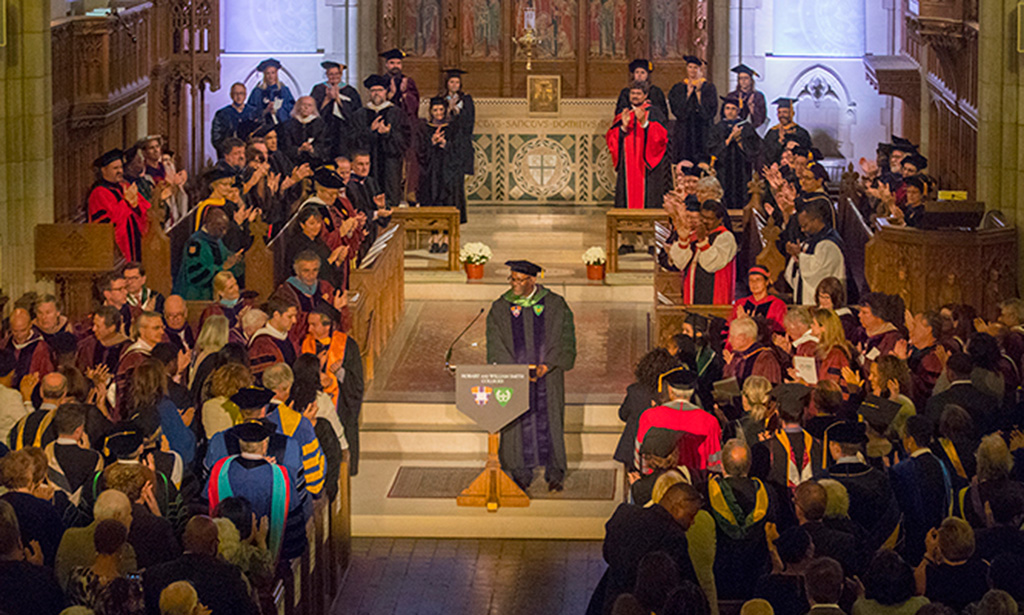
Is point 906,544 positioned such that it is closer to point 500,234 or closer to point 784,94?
point 500,234

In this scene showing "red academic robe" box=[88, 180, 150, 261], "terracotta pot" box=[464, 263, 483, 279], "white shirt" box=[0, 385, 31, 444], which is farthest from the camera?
"terracotta pot" box=[464, 263, 483, 279]

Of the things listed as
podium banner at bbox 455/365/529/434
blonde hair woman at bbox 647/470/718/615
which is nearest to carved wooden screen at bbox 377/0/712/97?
podium banner at bbox 455/365/529/434

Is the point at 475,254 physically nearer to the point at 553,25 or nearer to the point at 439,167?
the point at 439,167

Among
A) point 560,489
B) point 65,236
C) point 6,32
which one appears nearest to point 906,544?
point 560,489

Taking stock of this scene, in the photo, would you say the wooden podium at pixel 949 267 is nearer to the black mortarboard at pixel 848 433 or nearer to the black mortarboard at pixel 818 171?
the black mortarboard at pixel 818 171

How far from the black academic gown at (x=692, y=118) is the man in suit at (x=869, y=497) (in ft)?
36.0

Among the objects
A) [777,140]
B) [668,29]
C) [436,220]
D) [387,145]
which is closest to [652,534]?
[436,220]

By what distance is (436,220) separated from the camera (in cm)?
1697

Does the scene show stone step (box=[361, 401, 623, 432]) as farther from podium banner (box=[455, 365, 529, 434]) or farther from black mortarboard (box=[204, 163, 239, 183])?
black mortarboard (box=[204, 163, 239, 183])

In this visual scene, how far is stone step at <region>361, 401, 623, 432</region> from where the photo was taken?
41.8ft

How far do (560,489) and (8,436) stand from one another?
13.5ft

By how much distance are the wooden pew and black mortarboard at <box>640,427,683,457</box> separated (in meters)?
7.85

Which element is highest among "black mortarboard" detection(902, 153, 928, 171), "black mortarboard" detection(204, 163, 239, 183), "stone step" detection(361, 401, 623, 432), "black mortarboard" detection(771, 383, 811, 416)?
"black mortarboard" detection(902, 153, 928, 171)

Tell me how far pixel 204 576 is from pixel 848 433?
3.33 m
